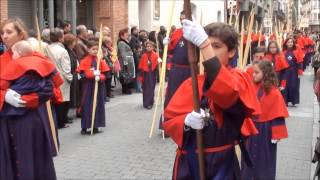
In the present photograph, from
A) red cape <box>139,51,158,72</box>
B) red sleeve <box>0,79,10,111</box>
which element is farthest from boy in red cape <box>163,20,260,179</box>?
red cape <box>139,51,158,72</box>

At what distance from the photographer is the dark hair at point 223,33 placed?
302cm

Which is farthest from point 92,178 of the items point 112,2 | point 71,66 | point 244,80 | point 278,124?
point 112,2

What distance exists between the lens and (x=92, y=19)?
17953 millimetres

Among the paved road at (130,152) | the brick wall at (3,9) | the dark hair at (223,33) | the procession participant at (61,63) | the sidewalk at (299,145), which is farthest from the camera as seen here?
the brick wall at (3,9)

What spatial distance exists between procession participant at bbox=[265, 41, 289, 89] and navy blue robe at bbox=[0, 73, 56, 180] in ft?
22.8

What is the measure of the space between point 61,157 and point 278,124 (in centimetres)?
319

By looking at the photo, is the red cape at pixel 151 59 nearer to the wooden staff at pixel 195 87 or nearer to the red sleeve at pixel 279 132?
the red sleeve at pixel 279 132

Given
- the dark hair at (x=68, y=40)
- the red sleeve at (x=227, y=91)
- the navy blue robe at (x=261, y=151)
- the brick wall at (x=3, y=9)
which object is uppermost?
the brick wall at (x=3, y=9)

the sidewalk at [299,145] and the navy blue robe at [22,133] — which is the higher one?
the navy blue robe at [22,133]

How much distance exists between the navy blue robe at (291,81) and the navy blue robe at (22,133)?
8572mm

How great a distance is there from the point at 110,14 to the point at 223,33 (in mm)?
15051

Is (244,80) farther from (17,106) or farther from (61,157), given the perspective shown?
(61,157)

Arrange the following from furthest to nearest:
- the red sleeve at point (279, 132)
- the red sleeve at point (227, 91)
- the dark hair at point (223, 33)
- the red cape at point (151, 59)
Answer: the red cape at point (151, 59) → the red sleeve at point (279, 132) → the dark hair at point (223, 33) → the red sleeve at point (227, 91)

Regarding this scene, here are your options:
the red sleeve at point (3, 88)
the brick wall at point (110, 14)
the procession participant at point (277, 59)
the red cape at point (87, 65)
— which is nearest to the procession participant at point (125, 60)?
the brick wall at point (110, 14)
